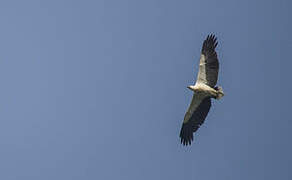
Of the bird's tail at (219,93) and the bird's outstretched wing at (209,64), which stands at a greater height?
the bird's outstretched wing at (209,64)

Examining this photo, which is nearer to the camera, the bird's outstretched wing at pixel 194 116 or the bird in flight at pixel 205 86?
the bird in flight at pixel 205 86

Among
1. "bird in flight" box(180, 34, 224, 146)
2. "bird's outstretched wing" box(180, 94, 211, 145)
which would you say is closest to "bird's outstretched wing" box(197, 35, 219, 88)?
"bird in flight" box(180, 34, 224, 146)

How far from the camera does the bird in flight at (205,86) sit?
135 feet

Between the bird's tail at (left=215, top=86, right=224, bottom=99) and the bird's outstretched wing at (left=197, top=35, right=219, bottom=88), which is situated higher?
the bird's outstretched wing at (left=197, top=35, right=219, bottom=88)

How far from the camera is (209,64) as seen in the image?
4106cm

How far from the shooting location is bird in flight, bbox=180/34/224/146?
135ft

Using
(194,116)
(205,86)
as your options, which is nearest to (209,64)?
(205,86)

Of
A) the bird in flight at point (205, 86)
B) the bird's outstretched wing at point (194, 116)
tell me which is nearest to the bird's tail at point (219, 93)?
the bird in flight at point (205, 86)

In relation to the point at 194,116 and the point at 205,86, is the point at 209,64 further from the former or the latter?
the point at 194,116

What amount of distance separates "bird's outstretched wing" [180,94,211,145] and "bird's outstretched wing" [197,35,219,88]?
66.5 inches

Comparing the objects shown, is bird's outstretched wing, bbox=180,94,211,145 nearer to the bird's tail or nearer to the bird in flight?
the bird in flight

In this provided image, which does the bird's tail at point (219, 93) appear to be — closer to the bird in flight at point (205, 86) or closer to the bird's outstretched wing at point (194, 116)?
the bird in flight at point (205, 86)

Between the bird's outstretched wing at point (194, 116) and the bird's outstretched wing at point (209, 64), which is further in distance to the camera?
the bird's outstretched wing at point (194, 116)

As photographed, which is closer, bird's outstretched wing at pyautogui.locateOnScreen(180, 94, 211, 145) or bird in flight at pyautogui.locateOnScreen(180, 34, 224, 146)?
bird in flight at pyautogui.locateOnScreen(180, 34, 224, 146)
